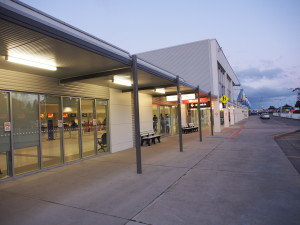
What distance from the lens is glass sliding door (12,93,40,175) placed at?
6.66 metres

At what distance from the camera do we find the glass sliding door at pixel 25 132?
6.66 metres

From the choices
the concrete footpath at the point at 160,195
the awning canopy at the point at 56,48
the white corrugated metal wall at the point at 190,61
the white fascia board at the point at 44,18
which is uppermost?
the white corrugated metal wall at the point at 190,61

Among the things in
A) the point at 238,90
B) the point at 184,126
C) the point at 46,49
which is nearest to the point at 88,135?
the point at 46,49

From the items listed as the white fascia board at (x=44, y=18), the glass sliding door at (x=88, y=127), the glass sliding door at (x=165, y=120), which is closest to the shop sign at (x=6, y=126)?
the glass sliding door at (x=88, y=127)

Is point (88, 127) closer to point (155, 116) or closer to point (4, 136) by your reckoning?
point (4, 136)

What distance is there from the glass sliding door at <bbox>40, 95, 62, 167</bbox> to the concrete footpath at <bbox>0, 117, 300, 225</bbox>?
799 mm

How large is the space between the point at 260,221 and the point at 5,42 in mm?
5700

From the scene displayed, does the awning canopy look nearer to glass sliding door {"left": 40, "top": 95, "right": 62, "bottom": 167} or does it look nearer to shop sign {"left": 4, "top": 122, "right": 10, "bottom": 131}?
glass sliding door {"left": 40, "top": 95, "right": 62, "bottom": 167}

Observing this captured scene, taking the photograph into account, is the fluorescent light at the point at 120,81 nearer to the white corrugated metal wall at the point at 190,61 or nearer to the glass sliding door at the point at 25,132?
the glass sliding door at the point at 25,132

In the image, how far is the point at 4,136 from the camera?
6293mm

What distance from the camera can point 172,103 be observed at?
63.5ft

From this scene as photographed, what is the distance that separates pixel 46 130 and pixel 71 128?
1139 mm

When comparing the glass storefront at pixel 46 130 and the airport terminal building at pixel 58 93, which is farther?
the glass storefront at pixel 46 130

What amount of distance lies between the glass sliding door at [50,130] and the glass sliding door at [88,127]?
1239 mm
